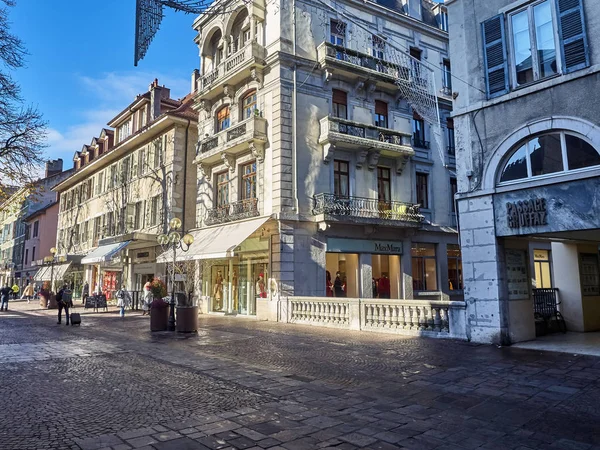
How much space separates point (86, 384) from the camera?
6754mm

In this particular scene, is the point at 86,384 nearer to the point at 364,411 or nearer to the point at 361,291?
the point at 364,411

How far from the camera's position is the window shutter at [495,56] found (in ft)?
35.7

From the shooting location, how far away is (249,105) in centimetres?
2152

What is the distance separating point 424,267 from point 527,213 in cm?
1375

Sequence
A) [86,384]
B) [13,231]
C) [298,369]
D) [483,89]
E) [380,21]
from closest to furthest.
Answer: [86,384], [298,369], [483,89], [380,21], [13,231]

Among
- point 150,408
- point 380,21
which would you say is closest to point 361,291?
point 380,21

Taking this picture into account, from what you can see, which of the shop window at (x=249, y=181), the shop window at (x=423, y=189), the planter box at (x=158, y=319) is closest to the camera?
the planter box at (x=158, y=319)

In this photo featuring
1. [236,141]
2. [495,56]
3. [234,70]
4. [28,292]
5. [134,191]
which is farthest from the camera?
[28,292]

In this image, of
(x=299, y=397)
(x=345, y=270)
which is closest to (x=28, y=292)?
(x=345, y=270)

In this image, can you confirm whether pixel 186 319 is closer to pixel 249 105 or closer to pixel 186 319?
pixel 186 319

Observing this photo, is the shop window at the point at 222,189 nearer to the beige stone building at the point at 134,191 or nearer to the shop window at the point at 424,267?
the beige stone building at the point at 134,191

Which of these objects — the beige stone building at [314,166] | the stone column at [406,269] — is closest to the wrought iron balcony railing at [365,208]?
the beige stone building at [314,166]

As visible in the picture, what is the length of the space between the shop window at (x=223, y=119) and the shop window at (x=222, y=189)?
2464mm

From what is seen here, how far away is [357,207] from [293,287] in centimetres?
506
